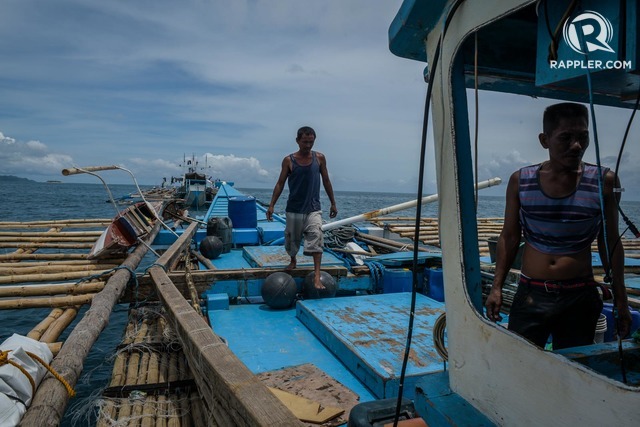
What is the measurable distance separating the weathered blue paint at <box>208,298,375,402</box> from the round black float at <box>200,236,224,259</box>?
2363mm

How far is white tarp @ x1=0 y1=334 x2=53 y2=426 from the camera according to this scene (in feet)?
6.29

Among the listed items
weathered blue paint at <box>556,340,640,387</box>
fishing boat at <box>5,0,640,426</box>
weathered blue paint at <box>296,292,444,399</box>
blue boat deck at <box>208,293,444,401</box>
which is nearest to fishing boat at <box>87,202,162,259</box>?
fishing boat at <box>5,0,640,426</box>

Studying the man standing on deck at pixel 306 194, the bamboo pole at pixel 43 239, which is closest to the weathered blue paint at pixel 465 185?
the man standing on deck at pixel 306 194

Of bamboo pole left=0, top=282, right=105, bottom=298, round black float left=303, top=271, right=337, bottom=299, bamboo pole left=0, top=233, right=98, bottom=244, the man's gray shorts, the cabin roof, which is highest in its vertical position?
the cabin roof

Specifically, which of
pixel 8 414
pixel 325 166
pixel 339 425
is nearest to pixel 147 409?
pixel 8 414

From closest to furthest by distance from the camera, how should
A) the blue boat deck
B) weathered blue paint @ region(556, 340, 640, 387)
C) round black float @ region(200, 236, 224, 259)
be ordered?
weathered blue paint @ region(556, 340, 640, 387) → the blue boat deck → round black float @ region(200, 236, 224, 259)

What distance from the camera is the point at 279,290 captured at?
186 inches

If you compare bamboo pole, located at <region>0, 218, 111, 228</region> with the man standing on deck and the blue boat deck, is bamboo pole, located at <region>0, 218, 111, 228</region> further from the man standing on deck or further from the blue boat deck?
the man standing on deck

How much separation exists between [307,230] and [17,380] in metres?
3.34

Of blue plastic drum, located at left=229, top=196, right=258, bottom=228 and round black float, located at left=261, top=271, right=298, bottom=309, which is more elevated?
blue plastic drum, located at left=229, top=196, right=258, bottom=228

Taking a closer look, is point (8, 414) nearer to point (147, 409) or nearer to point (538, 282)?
point (147, 409)

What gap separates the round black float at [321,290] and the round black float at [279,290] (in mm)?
174

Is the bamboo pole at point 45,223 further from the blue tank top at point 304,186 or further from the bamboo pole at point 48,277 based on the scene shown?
the blue tank top at point 304,186

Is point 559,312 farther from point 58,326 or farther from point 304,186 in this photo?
point 58,326
